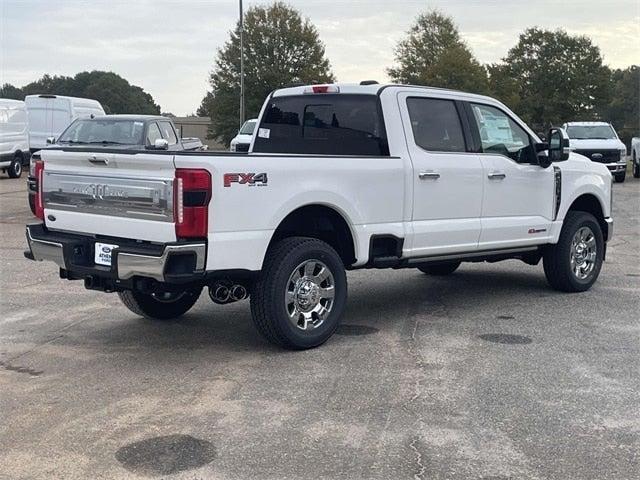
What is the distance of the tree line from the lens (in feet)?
164

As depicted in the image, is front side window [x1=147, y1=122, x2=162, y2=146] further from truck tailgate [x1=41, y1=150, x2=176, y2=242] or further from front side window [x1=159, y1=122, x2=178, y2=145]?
truck tailgate [x1=41, y1=150, x2=176, y2=242]

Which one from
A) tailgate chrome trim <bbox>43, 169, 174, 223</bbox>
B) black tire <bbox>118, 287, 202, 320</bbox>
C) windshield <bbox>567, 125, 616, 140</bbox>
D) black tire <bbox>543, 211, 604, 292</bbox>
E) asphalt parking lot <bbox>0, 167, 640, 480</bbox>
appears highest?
windshield <bbox>567, 125, 616, 140</bbox>

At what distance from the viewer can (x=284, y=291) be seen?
5.91 meters

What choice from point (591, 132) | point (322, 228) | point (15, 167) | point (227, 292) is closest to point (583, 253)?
point (322, 228)

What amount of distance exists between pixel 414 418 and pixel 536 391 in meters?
0.99

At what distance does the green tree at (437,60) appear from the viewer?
1937 inches

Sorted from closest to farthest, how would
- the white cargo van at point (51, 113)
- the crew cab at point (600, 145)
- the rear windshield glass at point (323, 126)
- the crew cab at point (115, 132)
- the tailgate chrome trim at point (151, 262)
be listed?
the tailgate chrome trim at point (151, 262)
the rear windshield glass at point (323, 126)
the crew cab at point (115, 132)
the crew cab at point (600, 145)
the white cargo van at point (51, 113)

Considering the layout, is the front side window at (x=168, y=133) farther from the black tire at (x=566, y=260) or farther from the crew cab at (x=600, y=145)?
the crew cab at (x=600, y=145)

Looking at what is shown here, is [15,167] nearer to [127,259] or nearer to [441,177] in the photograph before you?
[441,177]

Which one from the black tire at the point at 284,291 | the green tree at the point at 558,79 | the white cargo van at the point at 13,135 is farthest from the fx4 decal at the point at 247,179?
the green tree at the point at 558,79

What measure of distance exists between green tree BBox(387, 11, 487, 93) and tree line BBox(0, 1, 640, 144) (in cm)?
6

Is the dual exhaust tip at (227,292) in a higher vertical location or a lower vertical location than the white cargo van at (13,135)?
lower

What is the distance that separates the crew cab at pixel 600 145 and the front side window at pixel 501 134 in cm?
1658

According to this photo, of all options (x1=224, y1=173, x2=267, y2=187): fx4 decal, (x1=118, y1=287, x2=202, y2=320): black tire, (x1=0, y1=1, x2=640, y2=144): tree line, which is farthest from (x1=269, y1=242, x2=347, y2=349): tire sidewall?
(x1=0, y1=1, x2=640, y2=144): tree line
